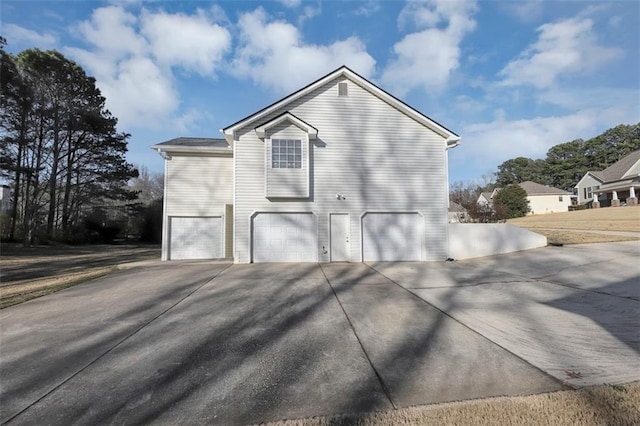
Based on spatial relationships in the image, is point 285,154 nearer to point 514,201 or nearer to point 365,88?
point 365,88

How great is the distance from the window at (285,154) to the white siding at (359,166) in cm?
56

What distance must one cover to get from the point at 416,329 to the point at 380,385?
6.34ft

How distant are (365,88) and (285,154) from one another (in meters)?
4.48

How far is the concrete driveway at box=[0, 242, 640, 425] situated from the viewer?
3.15m

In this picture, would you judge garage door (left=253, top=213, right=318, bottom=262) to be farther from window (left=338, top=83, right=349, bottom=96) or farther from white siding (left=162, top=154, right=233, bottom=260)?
window (left=338, top=83, right=349, bottom=96)

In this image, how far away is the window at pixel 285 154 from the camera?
41.4 ft

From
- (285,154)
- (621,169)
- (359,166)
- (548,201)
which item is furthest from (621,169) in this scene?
(285,154)

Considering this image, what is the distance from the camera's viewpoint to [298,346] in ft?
14.6

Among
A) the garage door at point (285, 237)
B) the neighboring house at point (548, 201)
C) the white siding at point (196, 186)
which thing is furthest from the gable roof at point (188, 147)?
the neighboring house at point (548, 201)

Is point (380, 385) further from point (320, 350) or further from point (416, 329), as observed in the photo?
Answer: point (416, 329)

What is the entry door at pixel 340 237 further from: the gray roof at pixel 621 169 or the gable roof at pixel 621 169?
the gray roof at pixel 621 169

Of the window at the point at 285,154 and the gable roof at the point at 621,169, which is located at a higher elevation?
the gable roof at the point at 621,169

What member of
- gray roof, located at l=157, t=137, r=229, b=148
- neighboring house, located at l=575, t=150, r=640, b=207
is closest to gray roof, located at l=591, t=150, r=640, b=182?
neighboring house, located at l=575, t=150, r=640, b=207

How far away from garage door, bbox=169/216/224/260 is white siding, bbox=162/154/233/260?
248 millimetres
